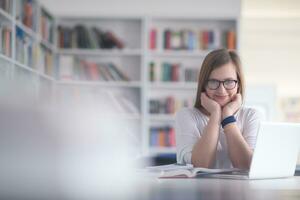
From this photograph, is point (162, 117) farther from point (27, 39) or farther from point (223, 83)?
point (223, 83)

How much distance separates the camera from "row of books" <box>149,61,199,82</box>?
17.2ft

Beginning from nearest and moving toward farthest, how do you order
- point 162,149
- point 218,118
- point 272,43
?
1. point 218,118
2. point 162,149
3. point 272,43

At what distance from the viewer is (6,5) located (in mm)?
3967

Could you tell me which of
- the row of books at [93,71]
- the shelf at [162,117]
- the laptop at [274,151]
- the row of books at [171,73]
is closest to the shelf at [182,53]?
the row of books at [171,73]

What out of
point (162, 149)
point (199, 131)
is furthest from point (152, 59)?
point (199, 131)

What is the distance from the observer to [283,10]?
6.89m

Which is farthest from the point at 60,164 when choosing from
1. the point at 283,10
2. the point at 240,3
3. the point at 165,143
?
the point at 283,10

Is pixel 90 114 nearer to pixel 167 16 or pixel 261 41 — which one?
pixel 167 16

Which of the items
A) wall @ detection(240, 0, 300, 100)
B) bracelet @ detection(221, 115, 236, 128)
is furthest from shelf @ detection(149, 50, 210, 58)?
bracelet @ detection(221, 115, 236, 128)

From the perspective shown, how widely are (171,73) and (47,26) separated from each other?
1.42m

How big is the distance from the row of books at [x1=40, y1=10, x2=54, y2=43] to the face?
342 cm

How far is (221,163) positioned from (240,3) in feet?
13.0

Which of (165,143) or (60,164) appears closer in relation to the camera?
(60,164)

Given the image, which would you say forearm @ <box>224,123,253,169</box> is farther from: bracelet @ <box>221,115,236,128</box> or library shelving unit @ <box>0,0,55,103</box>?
library shelving unit @ <box>0,0,55,103</box>
